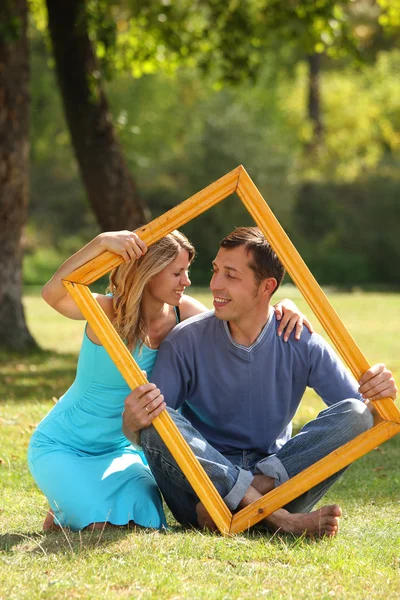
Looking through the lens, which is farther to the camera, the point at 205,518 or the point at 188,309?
the point at 188,309

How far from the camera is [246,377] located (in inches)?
189

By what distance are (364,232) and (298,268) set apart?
2999cm

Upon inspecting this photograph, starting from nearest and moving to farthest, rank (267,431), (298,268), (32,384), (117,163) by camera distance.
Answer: (298,268), (267,431), (32,384), (117,163)

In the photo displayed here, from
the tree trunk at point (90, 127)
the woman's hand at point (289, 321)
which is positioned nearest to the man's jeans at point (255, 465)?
the woman's hand at point (289, 321)

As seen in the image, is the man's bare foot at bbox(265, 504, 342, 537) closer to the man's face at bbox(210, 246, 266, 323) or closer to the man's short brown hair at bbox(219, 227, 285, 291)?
the man's face at bbox(210, 246, 266, 323)

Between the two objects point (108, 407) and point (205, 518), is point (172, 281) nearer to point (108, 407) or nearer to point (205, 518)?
point (108, 407)

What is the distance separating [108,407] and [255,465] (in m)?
0.81

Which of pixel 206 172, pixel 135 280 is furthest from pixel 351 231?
pixel 135 280

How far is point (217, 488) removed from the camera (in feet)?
15.0

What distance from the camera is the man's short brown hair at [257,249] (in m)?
4.78

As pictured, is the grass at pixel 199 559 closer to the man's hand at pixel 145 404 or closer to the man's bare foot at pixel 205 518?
the man's bare foot at pixel 205 518

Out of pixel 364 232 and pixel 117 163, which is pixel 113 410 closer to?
pixel 117 163

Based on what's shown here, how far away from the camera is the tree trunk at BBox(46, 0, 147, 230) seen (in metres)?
12.8

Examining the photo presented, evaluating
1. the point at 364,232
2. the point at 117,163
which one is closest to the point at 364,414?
the point at 117,163
